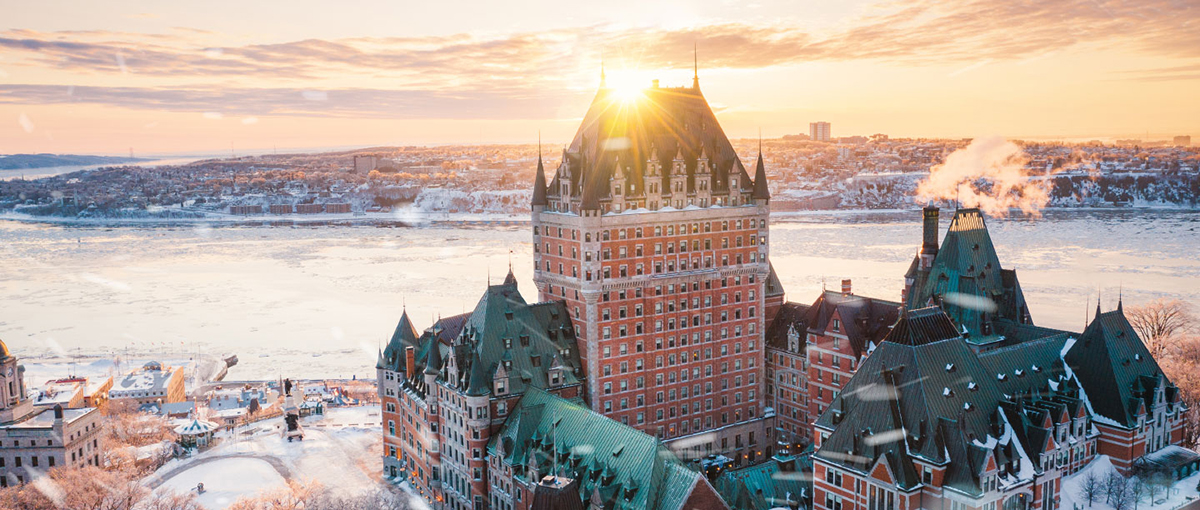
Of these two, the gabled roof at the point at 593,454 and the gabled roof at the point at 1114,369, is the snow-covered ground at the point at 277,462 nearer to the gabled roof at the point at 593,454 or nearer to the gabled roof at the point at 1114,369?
the gabled roof at the point at 593,454

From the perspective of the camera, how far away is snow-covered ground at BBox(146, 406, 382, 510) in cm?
8200

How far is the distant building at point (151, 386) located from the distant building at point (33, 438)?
30.8 metres

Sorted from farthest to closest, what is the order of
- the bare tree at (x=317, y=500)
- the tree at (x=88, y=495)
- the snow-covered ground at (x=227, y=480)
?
the snow-covered ground at (x=227, y=480) < the bare tree at (x=317, y=500) < the tree at (x=88, y=495)

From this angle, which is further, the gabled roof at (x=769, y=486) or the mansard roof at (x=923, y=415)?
the gabled roof at (x=769, y=486)

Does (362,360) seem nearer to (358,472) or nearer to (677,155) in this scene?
(358,472)

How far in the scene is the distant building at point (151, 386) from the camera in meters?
120

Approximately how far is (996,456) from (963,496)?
14.7 feet

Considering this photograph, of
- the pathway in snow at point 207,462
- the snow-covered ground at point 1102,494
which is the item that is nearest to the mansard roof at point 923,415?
the snow-covered ground at point 1102,494

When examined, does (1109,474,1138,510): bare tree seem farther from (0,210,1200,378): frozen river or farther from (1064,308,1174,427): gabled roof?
(0,210,1200,378): frozen river

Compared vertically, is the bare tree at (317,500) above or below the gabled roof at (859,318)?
below

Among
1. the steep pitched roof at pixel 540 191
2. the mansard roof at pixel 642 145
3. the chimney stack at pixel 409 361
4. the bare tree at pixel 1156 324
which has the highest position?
the mansard roof at pixel 642 145

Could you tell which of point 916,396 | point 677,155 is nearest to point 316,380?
point 677,155

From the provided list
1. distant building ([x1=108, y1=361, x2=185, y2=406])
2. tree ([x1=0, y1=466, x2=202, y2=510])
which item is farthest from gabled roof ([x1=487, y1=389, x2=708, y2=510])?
distant building ([x1=108, y1=361, x2=185, y2=406])

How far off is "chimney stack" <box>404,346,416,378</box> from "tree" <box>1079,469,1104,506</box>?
57734 mm
